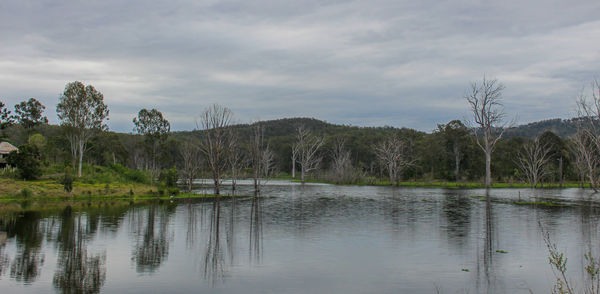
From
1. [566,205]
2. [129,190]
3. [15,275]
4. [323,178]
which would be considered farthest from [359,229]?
[323,178]

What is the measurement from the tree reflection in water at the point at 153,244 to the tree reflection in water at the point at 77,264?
1.13 m

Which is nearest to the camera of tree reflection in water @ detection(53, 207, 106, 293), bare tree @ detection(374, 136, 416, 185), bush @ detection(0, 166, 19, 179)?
tree reflection in water @ detection(53, 207, 106, 293)

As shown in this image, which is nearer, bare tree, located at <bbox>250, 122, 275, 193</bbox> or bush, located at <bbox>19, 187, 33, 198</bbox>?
bush, located at <bbox>19, 187, 33, 198</bbox>

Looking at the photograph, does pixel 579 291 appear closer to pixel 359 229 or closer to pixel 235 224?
pixel 359 229

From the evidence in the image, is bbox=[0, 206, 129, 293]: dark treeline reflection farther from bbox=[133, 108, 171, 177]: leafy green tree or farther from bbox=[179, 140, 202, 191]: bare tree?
bbox=[133, 108, 171, 177]: leafy green tree

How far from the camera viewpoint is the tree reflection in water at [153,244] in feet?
44.2

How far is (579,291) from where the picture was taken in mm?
10367

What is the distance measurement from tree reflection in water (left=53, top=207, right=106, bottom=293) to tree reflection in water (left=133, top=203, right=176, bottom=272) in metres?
1.13

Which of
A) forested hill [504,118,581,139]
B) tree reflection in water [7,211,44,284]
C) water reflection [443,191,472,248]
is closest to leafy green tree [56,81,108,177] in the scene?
tree reflection in water [7,211,44,284]

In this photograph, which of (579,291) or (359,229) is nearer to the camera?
(579,291)

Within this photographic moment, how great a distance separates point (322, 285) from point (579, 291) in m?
6.18

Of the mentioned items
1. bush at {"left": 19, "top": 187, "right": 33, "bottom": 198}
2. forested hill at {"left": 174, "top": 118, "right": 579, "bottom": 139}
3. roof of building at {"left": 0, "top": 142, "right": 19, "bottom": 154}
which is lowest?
bush at {"left": 19, "top": 187, "right": 33, "bottom": 198}

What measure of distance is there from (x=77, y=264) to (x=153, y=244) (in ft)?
12.2

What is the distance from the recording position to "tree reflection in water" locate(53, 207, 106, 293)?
10.9 metres
